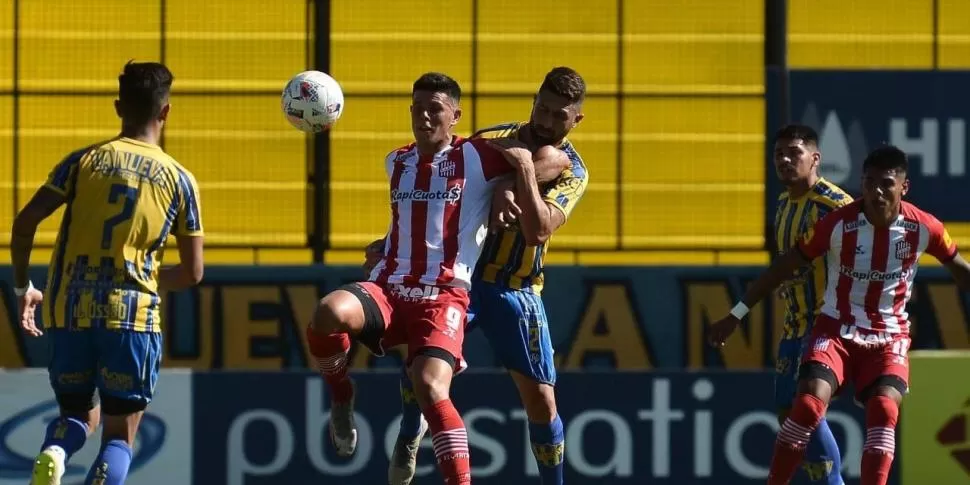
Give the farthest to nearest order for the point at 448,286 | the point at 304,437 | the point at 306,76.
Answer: the point at 304,437
the point at 306,76
the point at 448,286

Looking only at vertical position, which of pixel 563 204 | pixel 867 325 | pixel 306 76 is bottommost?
pixel 867 325

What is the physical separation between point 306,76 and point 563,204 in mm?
1809

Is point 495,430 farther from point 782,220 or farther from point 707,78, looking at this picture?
point 707,78

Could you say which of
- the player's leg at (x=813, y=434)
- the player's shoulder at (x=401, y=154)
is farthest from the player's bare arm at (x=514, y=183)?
the player's leg at (x=813, y=434)

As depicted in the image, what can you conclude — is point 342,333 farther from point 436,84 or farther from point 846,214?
point 846,214

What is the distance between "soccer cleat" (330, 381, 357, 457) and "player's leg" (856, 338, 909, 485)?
7.17ft

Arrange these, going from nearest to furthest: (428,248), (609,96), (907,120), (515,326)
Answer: (428,248), (515,326), (907,120), (609,96)

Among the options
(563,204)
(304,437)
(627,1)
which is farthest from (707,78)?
(563,204)

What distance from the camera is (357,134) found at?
11.6 metres

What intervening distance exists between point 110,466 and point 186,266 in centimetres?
78

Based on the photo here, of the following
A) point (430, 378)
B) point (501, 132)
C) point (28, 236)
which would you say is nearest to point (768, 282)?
point (501, 132)

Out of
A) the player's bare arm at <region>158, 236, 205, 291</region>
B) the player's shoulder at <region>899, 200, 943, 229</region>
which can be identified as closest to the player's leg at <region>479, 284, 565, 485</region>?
the player's bare arm at <region>158, 236, 205, 291</region>

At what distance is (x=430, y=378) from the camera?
685 centimetres

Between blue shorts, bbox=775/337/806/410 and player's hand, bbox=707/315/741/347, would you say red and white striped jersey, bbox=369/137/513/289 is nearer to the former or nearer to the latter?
player's hand, bbox=707/315/741/347
